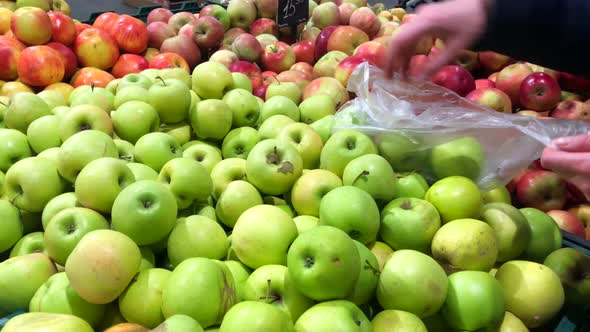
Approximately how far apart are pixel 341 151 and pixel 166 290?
0.73 meters

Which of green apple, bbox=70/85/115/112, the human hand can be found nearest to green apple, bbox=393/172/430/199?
the human hand

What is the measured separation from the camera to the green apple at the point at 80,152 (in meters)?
1.35

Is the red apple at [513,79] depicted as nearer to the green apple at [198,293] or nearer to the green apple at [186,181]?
the green apple at [186,181]

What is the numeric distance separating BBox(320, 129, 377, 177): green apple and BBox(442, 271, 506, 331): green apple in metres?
0.52

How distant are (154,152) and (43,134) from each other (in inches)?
16.2

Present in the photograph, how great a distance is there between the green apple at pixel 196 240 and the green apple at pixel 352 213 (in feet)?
0.98

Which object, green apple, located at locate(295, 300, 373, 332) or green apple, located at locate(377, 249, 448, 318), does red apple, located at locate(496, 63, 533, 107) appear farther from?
green apple, located at locate(295, 300, 373, 332)

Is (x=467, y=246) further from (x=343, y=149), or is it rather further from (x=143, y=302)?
(x=143, y=302)

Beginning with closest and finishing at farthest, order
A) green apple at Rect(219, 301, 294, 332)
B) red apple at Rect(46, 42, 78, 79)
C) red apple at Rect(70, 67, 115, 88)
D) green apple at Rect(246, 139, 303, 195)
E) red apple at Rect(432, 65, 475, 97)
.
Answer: green apple at Rect(219, 301, 294, 332)
green apple at Rect(246, 139, 303, 195)
red apple at Rect(432, 65, 475, 97)
red apple at Rect(70, 67, 115, 88)
red apple at Rect(46, 42, 78, 79)

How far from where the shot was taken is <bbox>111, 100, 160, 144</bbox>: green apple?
5.32 feet

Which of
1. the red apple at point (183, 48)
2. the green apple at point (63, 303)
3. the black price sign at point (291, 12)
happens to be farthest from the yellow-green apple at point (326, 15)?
the green apple at point (63, 303)

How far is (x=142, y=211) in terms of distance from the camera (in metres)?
1.15

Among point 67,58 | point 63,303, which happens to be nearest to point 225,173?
point 63,303

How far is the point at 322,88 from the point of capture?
7.14 ft
